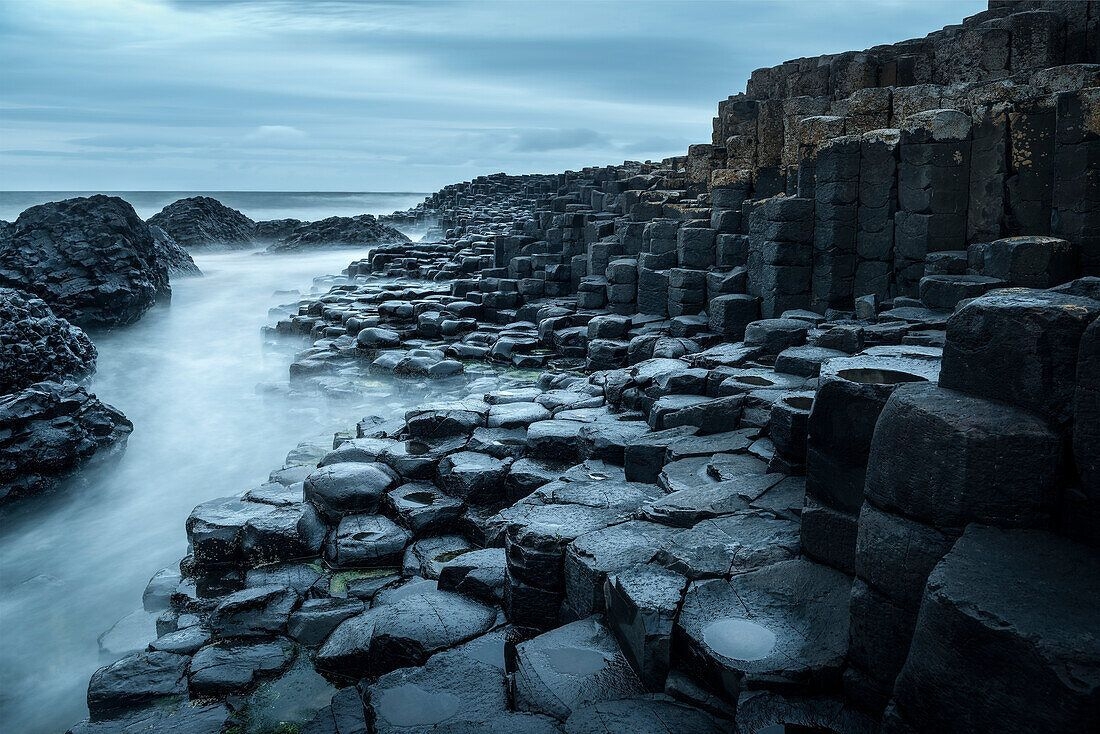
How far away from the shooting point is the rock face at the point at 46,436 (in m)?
7.80

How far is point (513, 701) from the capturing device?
11.1ft

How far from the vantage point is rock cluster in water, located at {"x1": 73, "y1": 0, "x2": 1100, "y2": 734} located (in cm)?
231

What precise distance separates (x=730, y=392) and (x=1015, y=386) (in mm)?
4013

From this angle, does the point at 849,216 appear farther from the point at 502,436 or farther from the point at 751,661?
the point at 751,661

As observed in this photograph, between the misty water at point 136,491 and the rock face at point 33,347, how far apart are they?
0.83 metres

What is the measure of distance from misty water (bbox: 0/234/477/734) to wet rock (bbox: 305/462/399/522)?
53.3 inches

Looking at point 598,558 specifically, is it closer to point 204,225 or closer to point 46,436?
point 46,436

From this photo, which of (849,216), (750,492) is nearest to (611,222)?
(849,216)

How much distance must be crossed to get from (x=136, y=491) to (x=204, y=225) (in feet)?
108

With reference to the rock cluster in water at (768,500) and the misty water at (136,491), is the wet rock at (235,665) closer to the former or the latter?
the rock cluster in water at (768,500)

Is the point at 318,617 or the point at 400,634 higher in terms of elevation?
the point at 400,634

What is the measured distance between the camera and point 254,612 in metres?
4.76

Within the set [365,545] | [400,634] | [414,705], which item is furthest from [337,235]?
[414,705]

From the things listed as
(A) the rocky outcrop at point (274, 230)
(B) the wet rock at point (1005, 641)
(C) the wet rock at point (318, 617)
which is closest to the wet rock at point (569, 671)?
(B) the wet rock at point (1005, 641)
